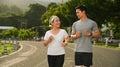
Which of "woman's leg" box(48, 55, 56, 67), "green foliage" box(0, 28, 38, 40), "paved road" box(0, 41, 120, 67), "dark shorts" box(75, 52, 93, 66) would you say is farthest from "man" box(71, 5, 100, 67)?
"green foliage" box(0, 28, 38, 40)

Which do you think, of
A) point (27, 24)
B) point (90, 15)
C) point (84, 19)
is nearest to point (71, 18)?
point (90, 15)

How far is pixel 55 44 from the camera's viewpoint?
27.1ft

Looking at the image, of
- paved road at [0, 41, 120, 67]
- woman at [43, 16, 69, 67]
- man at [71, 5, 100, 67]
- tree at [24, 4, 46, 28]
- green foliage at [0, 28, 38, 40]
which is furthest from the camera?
tree at [24, 4, 46, 28]

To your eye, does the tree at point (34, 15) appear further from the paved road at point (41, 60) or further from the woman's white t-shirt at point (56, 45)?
the woman's white t-shirt at point (56, 45)

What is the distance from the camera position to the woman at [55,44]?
8211mm

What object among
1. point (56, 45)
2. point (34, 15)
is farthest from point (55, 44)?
point (34, 15)

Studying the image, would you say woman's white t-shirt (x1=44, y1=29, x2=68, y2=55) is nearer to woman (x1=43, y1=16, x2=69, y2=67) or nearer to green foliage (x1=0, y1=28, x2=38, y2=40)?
woman (x1=43, y1=16, x2=69, y2=67)

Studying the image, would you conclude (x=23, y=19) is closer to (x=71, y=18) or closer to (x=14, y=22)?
(x=14, y=22)

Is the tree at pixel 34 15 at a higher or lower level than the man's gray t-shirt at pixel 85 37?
higher

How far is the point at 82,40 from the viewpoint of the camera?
26.7 feet

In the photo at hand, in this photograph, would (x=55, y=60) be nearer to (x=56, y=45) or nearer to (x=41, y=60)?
(x=56, y=45)

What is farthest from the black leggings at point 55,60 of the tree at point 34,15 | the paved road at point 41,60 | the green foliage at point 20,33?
the tree at point 34,15

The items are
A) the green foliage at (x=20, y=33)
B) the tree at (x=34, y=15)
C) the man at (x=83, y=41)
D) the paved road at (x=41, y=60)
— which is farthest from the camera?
the tree at (x=34, y=15)

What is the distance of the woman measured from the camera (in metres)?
8.21
